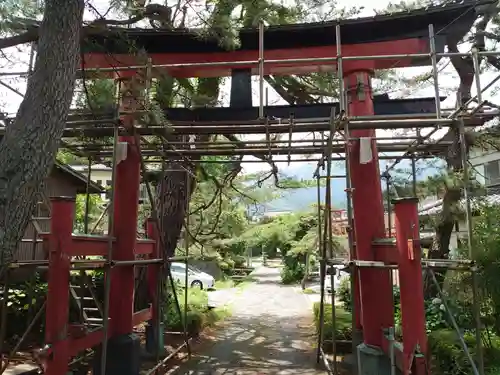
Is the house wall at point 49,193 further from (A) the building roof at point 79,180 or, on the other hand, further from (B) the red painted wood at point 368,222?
(B) the red painted wood at point 368,222

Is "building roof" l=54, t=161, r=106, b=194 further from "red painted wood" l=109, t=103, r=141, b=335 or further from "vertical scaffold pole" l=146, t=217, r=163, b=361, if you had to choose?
"red painted wood" l=109, t=103, r=141, b=335

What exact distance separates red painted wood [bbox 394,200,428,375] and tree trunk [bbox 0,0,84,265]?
3.79m

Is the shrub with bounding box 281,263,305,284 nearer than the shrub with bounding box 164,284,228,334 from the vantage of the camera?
No

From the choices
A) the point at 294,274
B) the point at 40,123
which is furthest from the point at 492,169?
the point at 40,123

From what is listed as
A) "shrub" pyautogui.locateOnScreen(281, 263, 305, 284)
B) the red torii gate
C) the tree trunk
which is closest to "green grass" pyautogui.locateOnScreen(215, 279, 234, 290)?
"shrub" pyautogui.locateOnScreen(281, 263, 305, 284)

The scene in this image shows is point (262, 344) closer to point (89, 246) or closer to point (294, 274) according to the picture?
point (89, 246)

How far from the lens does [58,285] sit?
4.95m

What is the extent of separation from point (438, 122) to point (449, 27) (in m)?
2.20

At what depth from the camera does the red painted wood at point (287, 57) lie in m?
7.04

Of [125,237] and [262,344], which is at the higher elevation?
[125,237]

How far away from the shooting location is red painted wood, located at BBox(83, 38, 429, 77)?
704 cm

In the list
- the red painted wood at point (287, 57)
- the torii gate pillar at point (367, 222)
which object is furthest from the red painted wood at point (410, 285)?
the red painted wood at point (287, 57)

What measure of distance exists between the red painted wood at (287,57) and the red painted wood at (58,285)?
9.24 ft

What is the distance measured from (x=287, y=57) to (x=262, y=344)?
20.0 feet
